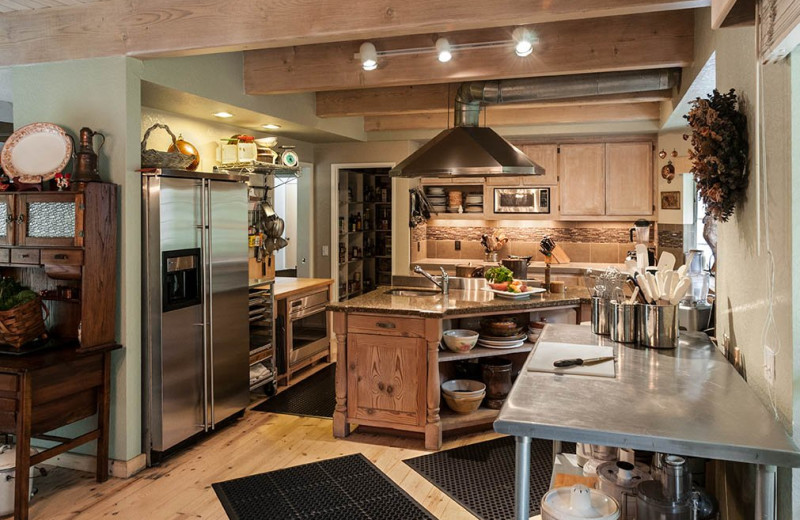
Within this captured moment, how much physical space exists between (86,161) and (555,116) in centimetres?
457

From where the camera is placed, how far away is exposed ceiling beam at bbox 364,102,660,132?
6109mm

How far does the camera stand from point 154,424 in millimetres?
3588

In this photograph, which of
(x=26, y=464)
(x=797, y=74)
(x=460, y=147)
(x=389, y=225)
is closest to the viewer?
(x=797, y=74)

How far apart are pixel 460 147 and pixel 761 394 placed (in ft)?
8.85

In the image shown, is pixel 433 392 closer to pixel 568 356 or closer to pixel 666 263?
pixel 568 356

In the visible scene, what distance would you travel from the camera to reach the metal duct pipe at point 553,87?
432 centimetres

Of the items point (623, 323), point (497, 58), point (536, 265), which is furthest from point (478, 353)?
point (536, 265)

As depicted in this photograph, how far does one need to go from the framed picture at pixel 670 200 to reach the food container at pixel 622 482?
4.78 metres

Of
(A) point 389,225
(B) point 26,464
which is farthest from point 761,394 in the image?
(A) point 389,225

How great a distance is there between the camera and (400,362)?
3.93 meters

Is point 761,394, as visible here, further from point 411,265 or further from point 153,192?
point 411,265

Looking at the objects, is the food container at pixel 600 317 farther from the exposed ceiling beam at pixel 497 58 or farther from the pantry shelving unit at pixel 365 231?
the pantry shelving unit at pixel 365 231

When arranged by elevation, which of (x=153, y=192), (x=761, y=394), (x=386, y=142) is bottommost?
(x=761, y=394)

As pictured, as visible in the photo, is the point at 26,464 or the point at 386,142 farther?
the point at 386,142
